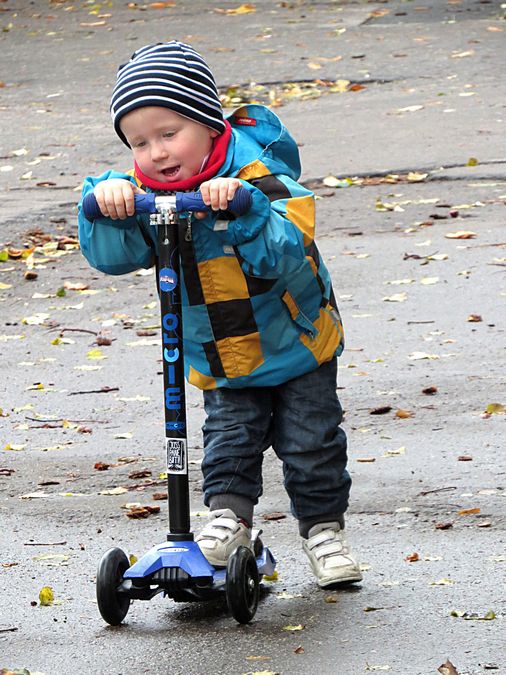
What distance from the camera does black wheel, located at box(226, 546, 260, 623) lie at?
3590 mm

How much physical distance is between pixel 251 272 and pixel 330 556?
36.4 inches

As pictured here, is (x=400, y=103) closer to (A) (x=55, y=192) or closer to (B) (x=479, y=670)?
(A) (x=55, y=192)

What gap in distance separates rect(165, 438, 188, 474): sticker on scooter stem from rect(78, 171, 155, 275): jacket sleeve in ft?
1.69

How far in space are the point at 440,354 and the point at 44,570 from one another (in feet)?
9.74

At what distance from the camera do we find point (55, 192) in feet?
35.6

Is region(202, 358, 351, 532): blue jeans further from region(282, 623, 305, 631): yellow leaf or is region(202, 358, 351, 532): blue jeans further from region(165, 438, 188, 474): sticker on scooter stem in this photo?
region(282, 623, 305, 631): yellow leaf

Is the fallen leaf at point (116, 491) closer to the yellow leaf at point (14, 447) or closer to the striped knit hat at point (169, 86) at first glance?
the yellow leaf at point (14, 447)

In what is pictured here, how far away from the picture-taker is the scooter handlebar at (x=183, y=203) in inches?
136

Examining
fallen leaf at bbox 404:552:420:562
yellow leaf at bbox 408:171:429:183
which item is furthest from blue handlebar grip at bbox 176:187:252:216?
yellow leaf at bbox 408:171:429:183

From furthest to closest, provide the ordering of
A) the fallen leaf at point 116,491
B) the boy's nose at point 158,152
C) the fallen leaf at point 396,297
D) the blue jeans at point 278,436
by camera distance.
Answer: the fallen leaf at point 396,297 → the fallen leaf at point 116,491 → the blue jeans at point 278,436 → the boy's nose at point 158,152

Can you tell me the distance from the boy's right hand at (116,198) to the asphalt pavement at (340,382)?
1.14 metres

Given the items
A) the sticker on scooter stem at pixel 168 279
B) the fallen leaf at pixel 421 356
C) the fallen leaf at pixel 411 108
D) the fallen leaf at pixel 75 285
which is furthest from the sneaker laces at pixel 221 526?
the fallen leaf at pixel 411 108

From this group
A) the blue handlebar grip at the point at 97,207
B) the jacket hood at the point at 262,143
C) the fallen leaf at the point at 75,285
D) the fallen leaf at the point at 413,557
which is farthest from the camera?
the fallen leaf at the point at 75,285

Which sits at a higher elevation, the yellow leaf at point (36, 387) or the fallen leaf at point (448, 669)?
the fallen leaf at point (448, 669)
